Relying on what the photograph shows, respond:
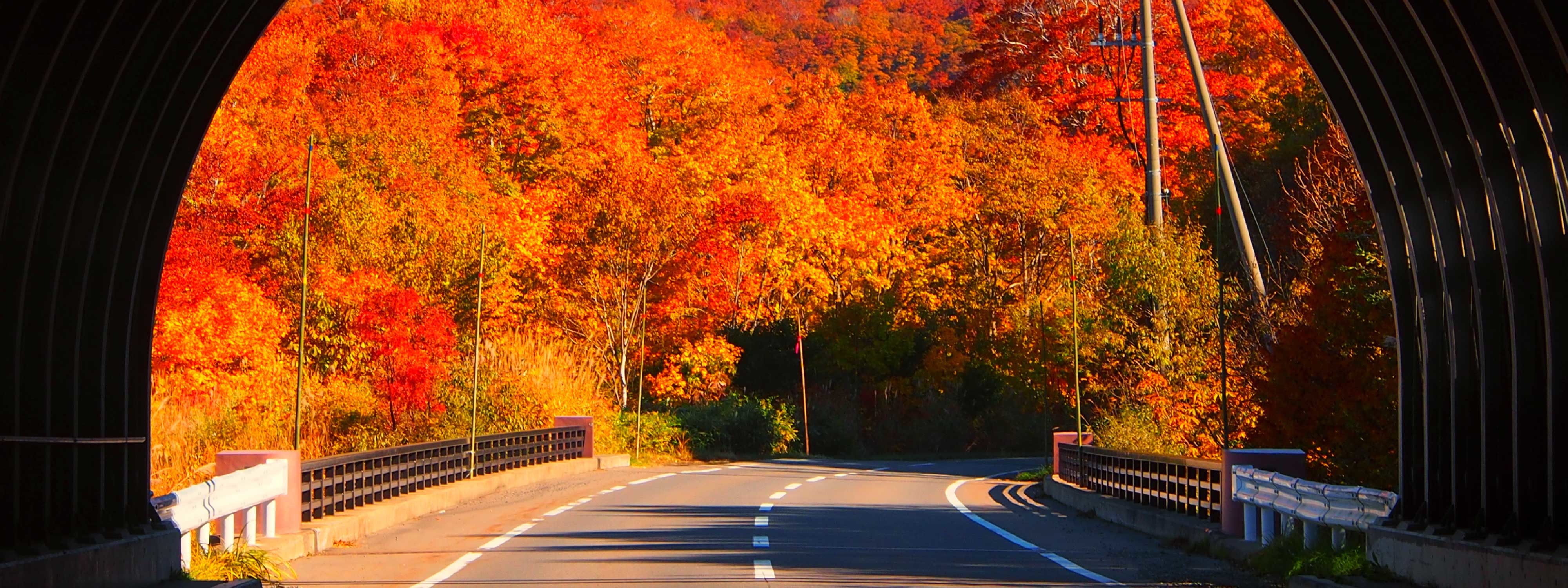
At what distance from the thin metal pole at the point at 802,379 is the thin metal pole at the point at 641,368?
4819mm

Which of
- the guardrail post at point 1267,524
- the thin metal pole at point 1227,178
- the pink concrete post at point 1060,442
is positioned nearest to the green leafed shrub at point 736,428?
the pink concrete post at point 1060,442

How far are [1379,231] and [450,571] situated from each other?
→ 310 inches

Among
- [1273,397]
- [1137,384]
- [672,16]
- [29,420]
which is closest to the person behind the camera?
[29,420]

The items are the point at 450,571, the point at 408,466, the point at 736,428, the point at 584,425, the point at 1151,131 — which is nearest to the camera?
the point at 450,571

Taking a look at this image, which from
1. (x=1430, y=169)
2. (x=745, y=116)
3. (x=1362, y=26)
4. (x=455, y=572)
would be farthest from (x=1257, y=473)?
(x=745, y=116)

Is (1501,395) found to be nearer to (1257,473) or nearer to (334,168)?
(1257,473)

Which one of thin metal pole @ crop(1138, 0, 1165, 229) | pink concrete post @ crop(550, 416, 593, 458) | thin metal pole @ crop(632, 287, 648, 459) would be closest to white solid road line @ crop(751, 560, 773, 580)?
pink concrete post @ crop(550, 416, 593, 458)

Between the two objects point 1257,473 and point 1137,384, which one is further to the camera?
point 1137,384

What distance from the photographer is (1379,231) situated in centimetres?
1106

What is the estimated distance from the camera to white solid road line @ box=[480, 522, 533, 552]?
15.5 m

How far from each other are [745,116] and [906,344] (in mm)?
10624

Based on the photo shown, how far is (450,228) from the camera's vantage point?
130 feet

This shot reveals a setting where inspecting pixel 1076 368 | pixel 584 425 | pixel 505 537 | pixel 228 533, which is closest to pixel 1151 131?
pixel 1076 368

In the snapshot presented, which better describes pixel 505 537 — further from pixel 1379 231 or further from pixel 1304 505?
pixel 1379 231
